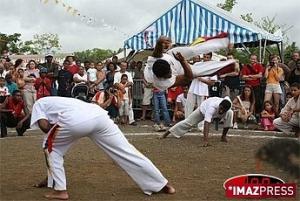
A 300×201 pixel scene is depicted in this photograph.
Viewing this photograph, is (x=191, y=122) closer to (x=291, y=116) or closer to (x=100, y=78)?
(x=291, y=116)

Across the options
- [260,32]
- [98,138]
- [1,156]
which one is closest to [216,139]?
[1,156]

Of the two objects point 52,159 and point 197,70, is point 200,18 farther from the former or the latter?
point 52,159

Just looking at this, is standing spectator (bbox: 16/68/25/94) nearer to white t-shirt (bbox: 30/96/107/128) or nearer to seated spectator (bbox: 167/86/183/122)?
seated spectator (bbox: 167/86/183/122)

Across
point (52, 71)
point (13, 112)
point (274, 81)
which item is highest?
point (52, 71)

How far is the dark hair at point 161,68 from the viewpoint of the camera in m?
6.57

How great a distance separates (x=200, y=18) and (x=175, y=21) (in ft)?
2.71

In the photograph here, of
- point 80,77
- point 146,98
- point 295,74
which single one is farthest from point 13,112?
point 295,74

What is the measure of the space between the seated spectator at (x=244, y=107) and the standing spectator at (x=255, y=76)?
0.33 metres

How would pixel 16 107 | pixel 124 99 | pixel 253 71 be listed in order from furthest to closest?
pixel 124 99
pixel 253 71
pixel 16 107

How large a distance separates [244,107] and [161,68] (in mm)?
7030

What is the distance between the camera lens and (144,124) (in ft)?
45.9

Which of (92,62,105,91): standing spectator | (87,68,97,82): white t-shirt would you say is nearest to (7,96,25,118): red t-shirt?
(92,62,105,91): standing spectator

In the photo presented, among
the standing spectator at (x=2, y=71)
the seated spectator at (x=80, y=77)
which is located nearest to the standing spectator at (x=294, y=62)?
the seated spectator at (x=80, y=77)

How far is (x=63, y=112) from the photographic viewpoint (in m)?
5.77
